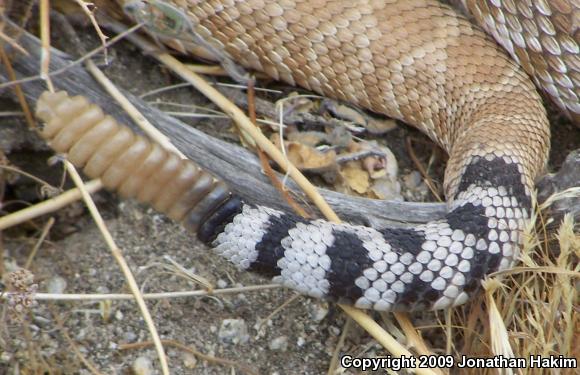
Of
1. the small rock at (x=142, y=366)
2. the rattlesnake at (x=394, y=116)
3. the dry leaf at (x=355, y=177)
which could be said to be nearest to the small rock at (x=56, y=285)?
the small rock at (x=142, y=366)

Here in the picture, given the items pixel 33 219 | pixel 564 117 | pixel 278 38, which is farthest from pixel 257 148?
pixel 564 117

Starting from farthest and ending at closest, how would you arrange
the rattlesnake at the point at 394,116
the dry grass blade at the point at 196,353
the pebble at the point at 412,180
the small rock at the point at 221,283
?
1. the pebble at the point at 412,180
2. the small rock at the point at 221,283
3. the dry grass blade at the point at 196,353
4. the rattlesnake at the point at 394,116

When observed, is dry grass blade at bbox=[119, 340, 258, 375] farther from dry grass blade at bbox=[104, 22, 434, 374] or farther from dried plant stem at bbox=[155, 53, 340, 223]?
dried plant stem at bbox=[155, 53, 340, 223]

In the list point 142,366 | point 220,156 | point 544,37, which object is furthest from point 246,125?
point 544,37

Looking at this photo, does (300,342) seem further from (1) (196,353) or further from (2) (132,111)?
(2) (132,111)

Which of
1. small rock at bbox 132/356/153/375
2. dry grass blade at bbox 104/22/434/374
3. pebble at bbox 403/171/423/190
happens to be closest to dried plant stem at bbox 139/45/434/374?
dry grass blade at bbox 104/22/434/374

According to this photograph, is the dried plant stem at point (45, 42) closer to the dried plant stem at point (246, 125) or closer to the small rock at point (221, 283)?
the dried plant stem at point (246, 125)

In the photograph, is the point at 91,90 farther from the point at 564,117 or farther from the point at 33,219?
the point at 564,117
